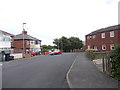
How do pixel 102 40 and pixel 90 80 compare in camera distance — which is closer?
pixel 90 80

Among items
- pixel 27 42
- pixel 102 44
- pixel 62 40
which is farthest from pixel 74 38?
pixel 102 44

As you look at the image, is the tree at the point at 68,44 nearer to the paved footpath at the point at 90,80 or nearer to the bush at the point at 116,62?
the paved footpath at the point at 90,80

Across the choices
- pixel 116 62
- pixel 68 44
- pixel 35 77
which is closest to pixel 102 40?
pixel 116 62

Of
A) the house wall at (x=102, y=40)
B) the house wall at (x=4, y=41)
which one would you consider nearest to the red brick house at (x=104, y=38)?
the house wall at (x=102, y=40)

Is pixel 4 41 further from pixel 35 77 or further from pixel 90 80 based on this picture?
pixel 90 80

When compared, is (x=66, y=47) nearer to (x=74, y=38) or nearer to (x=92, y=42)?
(x=74, y=38)

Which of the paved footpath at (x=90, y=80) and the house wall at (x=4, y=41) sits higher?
the house wall at (x=4, y=41)

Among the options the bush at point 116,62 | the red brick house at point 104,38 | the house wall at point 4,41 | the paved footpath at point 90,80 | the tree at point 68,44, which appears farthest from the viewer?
the tree at point 68,44

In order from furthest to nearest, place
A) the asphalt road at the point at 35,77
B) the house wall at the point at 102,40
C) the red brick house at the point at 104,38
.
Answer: the red brick house at the point at 104,38
the house wall at the point at 102,40
the asphalt road at the point at 35,77

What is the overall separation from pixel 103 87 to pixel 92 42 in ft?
92.5

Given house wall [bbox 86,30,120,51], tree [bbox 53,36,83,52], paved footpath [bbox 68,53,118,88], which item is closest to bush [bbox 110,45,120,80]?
paved footpath [bbox 68,53,118,88]

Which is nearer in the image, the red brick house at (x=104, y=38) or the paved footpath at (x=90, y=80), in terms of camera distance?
the paved footpath at (x=90, y=80)

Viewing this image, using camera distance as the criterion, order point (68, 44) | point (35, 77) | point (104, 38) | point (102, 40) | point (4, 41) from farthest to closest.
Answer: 1. point (68, 44)
2. point (4, 41)
3. point (102, 40)
4. point (104, 38)
5. point (35, 77)

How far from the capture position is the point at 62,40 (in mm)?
55938
